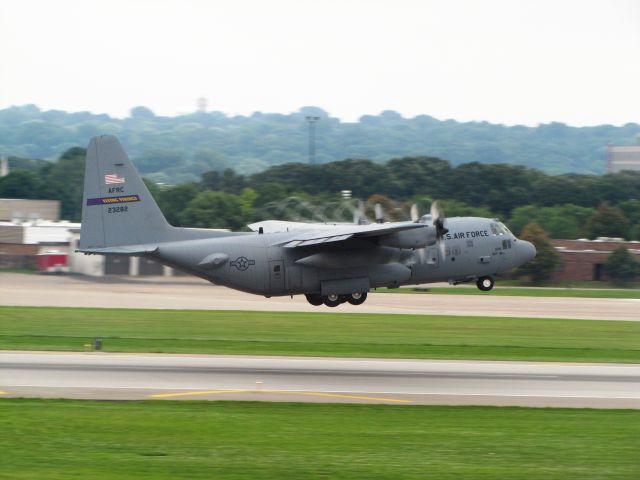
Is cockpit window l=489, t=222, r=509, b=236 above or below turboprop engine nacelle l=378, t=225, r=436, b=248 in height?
above

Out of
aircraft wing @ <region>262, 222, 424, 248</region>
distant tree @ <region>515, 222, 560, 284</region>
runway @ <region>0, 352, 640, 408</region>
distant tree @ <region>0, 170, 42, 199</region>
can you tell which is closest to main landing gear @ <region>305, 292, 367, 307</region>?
aircraft wing @ <region>262, 222, 424, 248</region>

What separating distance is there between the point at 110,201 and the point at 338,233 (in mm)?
9776

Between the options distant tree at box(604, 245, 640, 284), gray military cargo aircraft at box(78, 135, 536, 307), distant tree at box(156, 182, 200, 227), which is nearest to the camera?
gray military cargo aircraft at box(78, 135, 536, 307)

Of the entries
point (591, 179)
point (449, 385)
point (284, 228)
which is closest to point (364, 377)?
point (449, 385)

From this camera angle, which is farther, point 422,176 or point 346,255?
point 422,176

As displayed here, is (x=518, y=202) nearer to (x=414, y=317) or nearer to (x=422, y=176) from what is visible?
(x=422, y=176)

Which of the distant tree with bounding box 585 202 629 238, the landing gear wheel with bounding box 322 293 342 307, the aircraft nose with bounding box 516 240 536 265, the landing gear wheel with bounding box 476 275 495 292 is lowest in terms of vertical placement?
the landing gear wheel with bounding box 322 293 342 307

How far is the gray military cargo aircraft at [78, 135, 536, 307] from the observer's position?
40.2m

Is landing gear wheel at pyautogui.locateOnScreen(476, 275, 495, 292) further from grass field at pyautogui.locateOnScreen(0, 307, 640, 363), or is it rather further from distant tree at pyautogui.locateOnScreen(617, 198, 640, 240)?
distant tree at pyautogui.locateOnScreen(617, 198, 640, 240)

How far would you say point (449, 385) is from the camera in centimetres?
3281

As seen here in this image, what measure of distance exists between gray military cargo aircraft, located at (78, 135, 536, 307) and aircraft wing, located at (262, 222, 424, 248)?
45 millimetres

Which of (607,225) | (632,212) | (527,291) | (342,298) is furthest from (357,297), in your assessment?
(632,212)

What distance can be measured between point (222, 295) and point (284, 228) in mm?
29672

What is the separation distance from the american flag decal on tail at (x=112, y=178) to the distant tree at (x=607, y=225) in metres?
87.4
